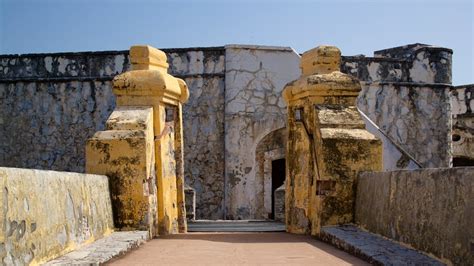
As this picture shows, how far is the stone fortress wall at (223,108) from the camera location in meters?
13.4

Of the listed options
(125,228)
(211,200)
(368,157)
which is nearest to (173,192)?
(125,228)

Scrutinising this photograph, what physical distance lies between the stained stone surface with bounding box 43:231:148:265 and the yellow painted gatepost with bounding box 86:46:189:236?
401mm

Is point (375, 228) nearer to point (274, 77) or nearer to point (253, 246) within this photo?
point (253, 246)

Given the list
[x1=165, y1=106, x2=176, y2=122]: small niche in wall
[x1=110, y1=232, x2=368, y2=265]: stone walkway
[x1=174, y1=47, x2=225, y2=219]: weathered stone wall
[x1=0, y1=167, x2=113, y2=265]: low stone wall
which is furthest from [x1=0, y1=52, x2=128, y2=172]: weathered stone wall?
[x1=0, y1=167, x2=113, y2=265]: low stone wall

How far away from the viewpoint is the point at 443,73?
14977 millimetres

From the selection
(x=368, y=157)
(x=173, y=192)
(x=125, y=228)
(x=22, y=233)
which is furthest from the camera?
(x=173, y=192)

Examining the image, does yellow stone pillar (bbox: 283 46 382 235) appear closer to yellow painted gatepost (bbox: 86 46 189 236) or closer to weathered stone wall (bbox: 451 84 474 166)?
yellow painted gatepost (bbox: 86 46 189 236)

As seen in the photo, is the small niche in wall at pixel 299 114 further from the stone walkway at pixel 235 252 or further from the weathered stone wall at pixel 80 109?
the weathered stone wall at pixel 80 109

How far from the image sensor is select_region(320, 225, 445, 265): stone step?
3979mm

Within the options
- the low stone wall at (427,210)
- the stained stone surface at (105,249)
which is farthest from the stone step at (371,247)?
the stained stone surface at (105,249)

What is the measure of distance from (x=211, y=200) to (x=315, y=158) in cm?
702

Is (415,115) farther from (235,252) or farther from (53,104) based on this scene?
(235,252)

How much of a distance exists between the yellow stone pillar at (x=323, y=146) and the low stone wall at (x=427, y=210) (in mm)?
529

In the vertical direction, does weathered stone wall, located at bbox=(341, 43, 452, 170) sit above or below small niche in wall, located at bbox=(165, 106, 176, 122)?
above
